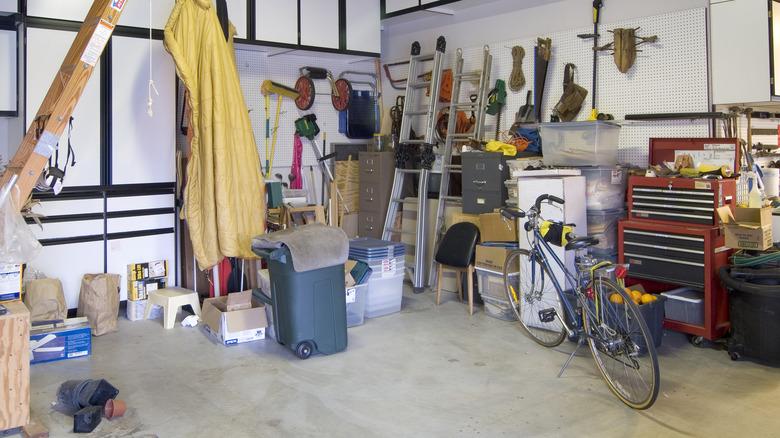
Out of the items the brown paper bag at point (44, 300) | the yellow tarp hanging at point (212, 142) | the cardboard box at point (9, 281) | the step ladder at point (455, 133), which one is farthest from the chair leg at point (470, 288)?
the cardboard box at point (9, 281)

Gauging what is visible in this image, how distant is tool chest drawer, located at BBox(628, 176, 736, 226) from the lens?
457 cm

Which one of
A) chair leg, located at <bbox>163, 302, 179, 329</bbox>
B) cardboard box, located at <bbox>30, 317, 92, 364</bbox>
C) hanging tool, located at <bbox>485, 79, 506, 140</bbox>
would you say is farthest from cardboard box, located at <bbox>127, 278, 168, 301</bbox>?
hanging tool, located at <bbox>485, 79, 506, 140</bbox>

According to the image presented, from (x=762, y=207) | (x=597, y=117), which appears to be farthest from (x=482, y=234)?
(x=762, y=207)

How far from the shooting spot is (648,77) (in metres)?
5.37

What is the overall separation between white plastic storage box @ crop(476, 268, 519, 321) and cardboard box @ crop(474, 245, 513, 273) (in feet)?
0.13

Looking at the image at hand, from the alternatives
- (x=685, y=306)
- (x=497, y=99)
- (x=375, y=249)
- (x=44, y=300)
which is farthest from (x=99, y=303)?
(x=685, y=306)

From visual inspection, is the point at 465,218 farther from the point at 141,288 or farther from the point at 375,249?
the point at 141,288

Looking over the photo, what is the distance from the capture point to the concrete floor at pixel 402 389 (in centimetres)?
345

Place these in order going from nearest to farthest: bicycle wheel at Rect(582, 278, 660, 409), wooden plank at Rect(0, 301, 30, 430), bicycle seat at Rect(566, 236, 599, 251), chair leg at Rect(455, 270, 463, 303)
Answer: wooden plank at Rect(0, 301, 30, 430), bicycle wheel at Rect(582, 278, 660, 409), bicycle seat at Rect(566, 236, 599, 251), chair leg at Rect(455, 270, 463, 303)

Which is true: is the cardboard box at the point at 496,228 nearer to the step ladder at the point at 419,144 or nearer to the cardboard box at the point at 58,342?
the step ladder at the point at 419,144

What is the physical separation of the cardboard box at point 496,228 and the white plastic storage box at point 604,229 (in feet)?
1.97

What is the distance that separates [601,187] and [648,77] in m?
1.02

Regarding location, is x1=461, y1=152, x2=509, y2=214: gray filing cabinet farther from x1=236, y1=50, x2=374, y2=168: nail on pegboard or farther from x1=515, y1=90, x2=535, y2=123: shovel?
x1=236, y1=50, x2=374, y2=168: nail on pegboard

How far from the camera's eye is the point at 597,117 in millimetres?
5477
